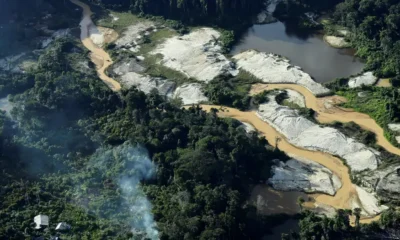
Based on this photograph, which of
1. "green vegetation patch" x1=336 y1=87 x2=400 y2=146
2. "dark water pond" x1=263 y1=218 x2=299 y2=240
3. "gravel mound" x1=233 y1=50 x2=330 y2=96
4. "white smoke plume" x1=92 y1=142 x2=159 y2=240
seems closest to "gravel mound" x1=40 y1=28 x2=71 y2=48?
"gravel mound" x1=233 y1=50 x2=330 y2=96

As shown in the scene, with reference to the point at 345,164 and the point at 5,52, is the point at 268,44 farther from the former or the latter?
the point at 5,52

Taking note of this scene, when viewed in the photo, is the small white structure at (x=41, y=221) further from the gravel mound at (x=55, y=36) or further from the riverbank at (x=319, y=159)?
the gravel mound at (x=55, y=36)

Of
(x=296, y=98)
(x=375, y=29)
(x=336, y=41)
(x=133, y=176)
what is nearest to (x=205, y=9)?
(x=336, y=41)

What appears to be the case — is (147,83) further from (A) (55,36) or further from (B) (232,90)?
(A) (55,36)

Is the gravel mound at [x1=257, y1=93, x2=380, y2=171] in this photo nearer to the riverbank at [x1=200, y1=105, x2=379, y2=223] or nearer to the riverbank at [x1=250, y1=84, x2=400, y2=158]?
the riverbank at [x1=200, y1=105, x2=379, y2=223]

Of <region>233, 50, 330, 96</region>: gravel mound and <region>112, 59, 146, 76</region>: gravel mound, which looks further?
<region>112, 59, 146, 76</region>: gravel mound

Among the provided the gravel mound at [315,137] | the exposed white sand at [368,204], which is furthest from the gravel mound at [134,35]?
the exposed white sand at [368,204]
